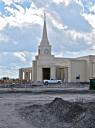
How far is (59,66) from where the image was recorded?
17112 cm

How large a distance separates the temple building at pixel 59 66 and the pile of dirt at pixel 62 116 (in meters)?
130

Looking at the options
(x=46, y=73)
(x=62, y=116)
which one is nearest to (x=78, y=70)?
(x=46, y=73)

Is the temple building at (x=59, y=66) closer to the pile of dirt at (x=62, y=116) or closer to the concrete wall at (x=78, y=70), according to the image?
the concrete wall at (x=78, y=70)

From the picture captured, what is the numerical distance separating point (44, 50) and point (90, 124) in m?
149

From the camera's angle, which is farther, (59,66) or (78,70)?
(59,66)

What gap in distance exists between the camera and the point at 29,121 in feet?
76.3

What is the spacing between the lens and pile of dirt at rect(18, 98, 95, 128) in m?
20.6

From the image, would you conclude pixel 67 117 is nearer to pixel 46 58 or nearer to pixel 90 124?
pixel 90 124

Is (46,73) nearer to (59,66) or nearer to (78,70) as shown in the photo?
(59,66)

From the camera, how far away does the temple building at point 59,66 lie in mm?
160750

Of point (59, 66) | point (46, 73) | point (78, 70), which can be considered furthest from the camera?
point (46, 73)

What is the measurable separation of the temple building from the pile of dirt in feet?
427

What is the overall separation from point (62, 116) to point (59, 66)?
482 feet

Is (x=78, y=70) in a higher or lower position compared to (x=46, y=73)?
higher
